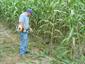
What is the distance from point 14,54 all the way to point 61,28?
140cm

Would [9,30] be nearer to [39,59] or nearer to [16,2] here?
[16,2]

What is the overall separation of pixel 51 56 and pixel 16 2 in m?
2.84

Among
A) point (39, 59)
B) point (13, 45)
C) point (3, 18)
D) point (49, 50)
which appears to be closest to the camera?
point (39, 59)

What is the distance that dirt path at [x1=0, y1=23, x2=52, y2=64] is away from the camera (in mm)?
6402

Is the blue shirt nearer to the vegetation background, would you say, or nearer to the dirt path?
the vegetation background

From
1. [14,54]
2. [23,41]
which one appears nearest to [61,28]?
[23,41]

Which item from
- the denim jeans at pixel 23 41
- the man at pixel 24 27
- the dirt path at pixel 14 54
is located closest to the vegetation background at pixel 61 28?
the dirt path at pixel 14 54

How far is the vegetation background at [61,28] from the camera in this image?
5949mm

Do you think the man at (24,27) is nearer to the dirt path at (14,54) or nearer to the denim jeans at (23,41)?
the denim jeans at (23,41)

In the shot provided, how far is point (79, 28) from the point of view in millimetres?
6012

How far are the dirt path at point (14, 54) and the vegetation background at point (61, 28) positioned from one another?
215 millimetres

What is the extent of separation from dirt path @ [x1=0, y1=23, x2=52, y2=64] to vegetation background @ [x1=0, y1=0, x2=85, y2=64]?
0.22 meters

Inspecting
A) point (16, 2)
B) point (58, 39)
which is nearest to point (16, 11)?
point (16, 2)

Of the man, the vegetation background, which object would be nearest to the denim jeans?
the man
